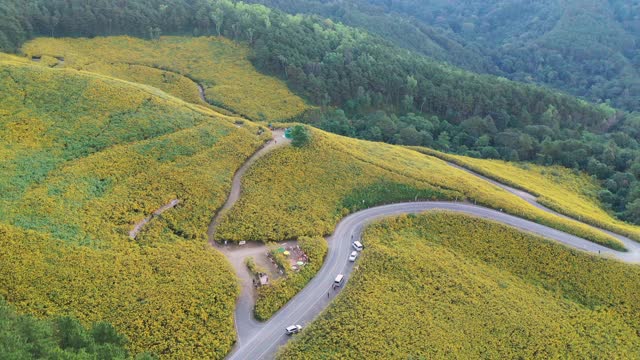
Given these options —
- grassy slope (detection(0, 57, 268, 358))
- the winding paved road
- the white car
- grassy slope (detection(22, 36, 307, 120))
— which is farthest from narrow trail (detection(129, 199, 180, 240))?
grassy slope (detection(22, 36, 307, 120))

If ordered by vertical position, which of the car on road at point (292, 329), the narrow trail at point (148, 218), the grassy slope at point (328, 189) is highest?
the grassy slope at point (328, 189)

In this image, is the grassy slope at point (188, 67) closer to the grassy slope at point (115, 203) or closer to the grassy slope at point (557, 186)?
the grassy slope at point (115, 203)

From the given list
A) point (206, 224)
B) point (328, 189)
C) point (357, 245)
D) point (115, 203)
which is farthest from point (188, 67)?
Result: point (357, 245)

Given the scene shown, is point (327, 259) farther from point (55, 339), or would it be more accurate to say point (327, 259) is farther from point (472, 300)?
point (55, 339)

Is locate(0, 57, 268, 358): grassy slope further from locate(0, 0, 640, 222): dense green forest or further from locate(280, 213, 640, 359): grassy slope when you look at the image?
locate(0, 0, 640, 222): dense green forest

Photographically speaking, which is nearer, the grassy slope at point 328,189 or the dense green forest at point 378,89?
the grassy slope at point 328,189

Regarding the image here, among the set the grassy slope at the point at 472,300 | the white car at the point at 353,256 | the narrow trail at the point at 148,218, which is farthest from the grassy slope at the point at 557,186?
the narrow trail at the point at 148,218

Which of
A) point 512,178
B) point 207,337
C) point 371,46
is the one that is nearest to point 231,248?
point 207,337
